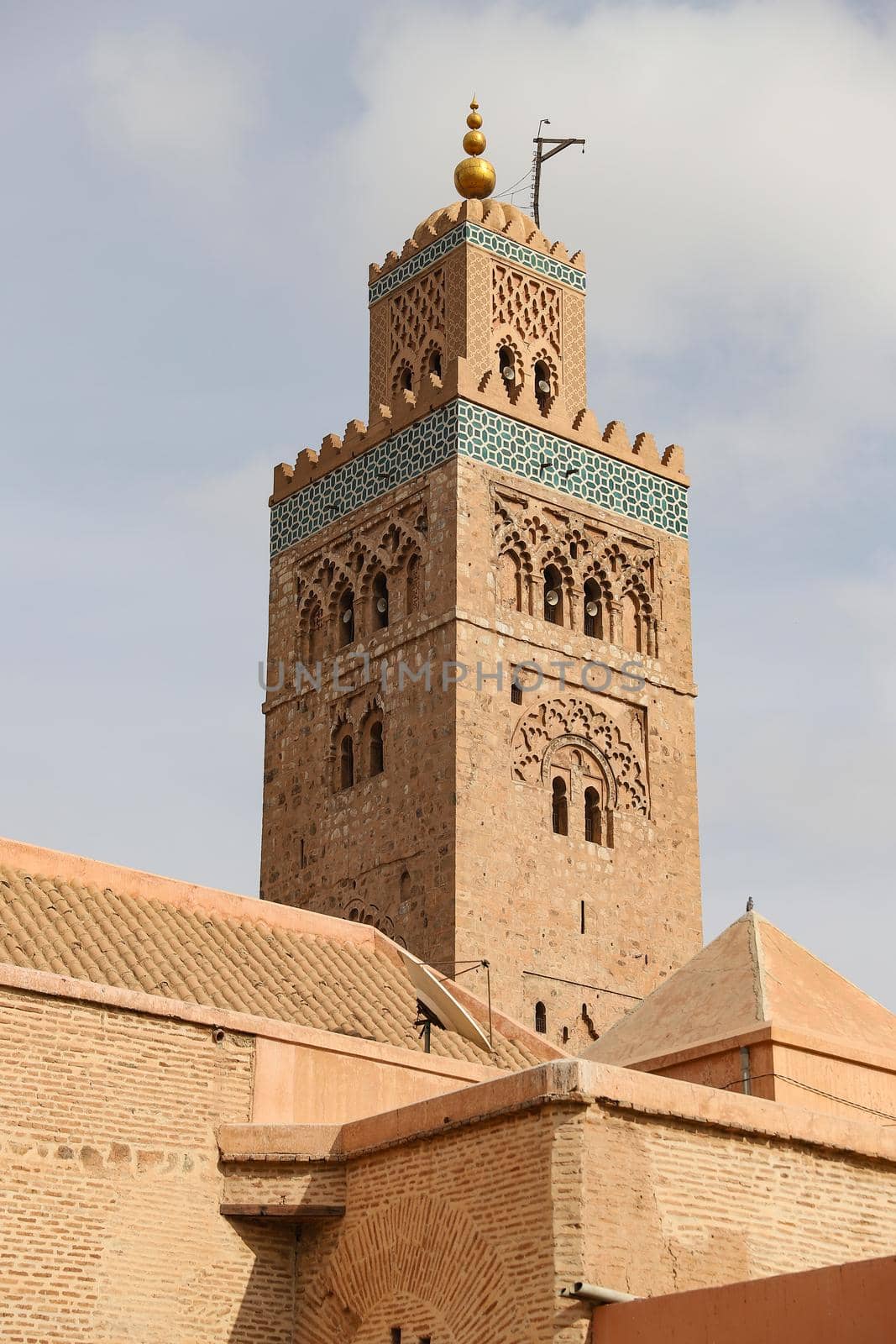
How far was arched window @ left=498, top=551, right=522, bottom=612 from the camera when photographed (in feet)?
78.6

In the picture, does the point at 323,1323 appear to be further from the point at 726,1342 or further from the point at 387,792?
the point at 387,792

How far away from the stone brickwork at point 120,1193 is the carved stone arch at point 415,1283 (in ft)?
1.42

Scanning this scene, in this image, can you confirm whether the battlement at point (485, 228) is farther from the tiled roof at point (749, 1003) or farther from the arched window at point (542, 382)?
the tiled roof at point (749, 1003)

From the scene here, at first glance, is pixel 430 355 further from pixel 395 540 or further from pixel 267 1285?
pixel 267 1285

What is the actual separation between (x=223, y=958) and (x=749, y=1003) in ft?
11.8

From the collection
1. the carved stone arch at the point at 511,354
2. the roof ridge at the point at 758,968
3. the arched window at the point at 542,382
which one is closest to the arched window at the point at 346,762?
the carved stone arch at the point at 511,354

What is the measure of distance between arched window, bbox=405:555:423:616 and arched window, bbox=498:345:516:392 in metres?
2.52

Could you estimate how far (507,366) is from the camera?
25531 mm

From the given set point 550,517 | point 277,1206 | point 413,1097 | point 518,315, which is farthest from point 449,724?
point 277,1206

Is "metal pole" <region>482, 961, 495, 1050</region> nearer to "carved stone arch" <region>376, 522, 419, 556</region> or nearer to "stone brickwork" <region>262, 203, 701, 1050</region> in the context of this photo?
"stone brickwork" <region>262, 203, 701, 1050</region>

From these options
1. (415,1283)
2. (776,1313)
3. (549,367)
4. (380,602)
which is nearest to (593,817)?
(380,602)

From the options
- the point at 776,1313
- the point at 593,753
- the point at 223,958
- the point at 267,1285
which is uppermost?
the point at 593,753

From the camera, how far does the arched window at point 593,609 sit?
24906 millimetres

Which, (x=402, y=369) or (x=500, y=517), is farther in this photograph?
(x=402, y=369)
